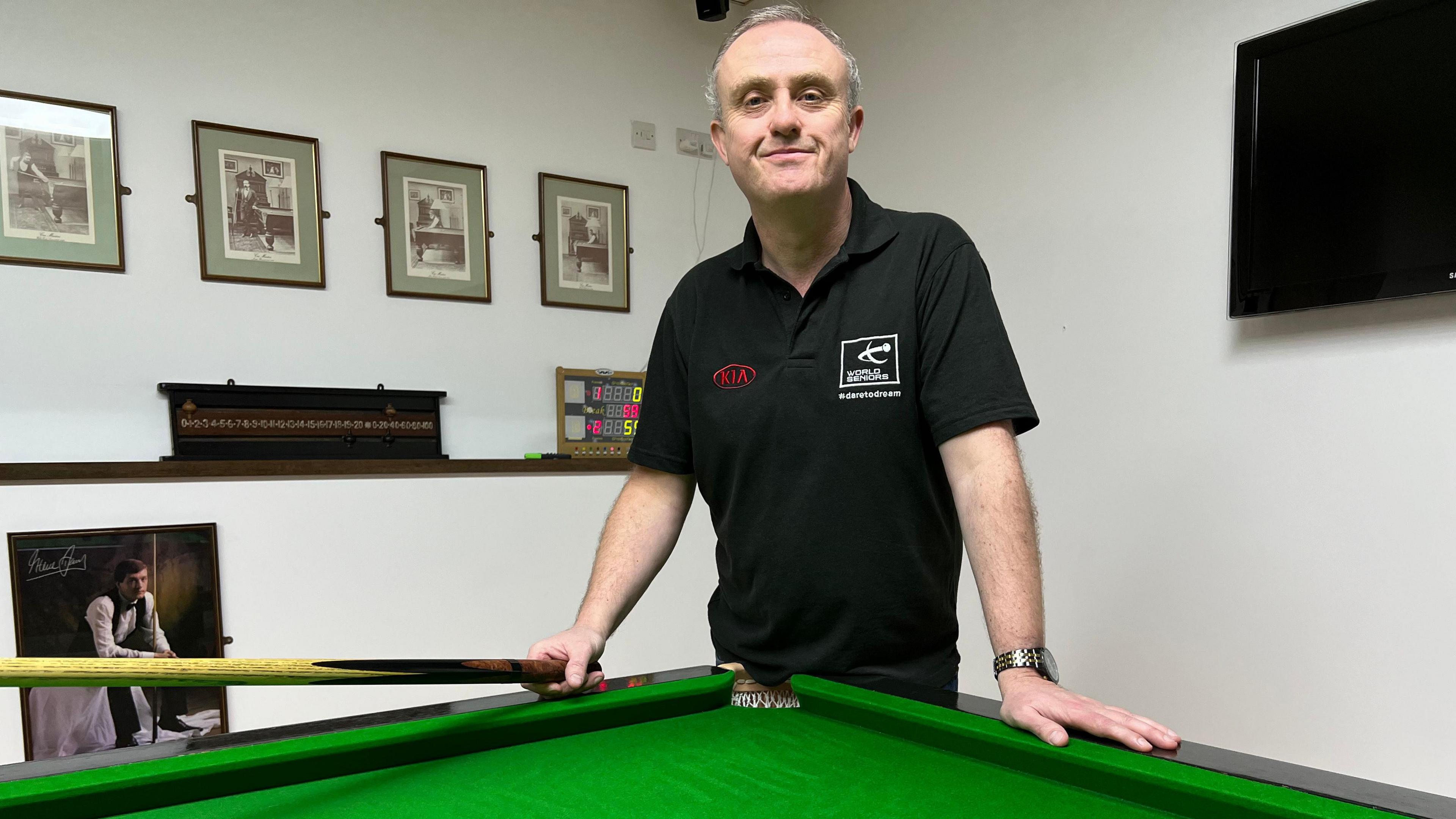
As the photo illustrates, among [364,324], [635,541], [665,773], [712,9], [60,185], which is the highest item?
[712,9]

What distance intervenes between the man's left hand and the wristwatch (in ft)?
0.20

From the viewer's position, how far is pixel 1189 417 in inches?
98.3

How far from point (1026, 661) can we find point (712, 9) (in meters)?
3.00

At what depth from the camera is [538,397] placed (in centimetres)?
352

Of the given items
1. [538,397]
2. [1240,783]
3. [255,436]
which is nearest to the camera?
[1240,783]

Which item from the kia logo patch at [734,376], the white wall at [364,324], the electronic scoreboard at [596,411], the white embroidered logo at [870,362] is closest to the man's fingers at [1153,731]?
the white embroidered logo at [870,362]

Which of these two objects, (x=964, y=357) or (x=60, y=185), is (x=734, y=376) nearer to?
(x=964, y=357)

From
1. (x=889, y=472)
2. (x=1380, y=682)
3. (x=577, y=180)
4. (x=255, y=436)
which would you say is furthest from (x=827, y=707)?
(x=577, y=180)

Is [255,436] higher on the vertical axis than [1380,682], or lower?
higher

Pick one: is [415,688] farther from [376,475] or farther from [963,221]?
[963,221]

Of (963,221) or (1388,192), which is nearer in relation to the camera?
(1388,192)

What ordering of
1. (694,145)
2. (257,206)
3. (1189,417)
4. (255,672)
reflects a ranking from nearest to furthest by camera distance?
(255,672), (1189,417), (257,206), (694,145)

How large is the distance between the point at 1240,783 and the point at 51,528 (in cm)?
280

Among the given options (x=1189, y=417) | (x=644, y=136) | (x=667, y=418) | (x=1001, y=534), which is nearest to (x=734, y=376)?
(x=667, y=418)
